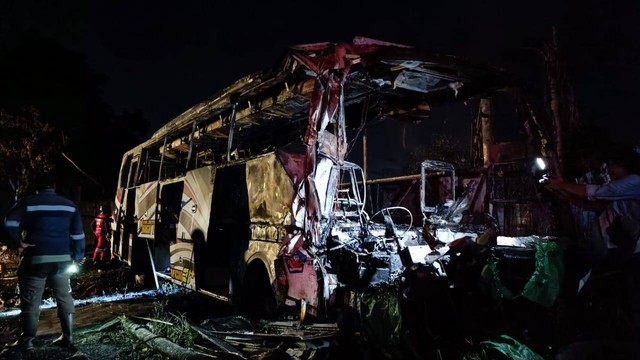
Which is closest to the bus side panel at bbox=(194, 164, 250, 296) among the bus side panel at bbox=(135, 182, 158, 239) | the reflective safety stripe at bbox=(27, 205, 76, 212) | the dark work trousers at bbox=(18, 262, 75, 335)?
the reflective safety stripe at bbox=(27, 205, 76, 212)

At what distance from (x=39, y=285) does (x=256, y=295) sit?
2.60 metres

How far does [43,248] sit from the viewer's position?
4.65 metres

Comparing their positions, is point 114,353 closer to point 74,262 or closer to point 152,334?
point 152,334

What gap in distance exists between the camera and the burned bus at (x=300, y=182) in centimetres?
475

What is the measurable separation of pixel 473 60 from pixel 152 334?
5139mm

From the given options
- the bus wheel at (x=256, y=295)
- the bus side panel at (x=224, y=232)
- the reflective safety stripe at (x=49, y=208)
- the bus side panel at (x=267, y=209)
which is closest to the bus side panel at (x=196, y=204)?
the bus side panel at (x=224, y=232)

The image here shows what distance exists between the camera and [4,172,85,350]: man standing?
181 inches

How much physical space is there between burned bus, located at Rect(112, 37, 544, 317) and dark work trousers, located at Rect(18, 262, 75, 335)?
203cm

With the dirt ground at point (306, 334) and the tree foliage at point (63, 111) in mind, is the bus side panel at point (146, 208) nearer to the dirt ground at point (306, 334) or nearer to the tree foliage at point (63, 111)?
the dirt ground at point (306, 334)

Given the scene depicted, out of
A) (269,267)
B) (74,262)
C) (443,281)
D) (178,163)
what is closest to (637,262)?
(443,281)

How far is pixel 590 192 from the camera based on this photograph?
3742mm

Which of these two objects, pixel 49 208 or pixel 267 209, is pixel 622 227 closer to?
pixel 267 209


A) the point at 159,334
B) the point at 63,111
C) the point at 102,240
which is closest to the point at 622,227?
the point at 159,334

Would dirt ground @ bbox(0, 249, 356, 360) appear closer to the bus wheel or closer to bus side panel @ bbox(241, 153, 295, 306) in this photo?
the bus wheel
